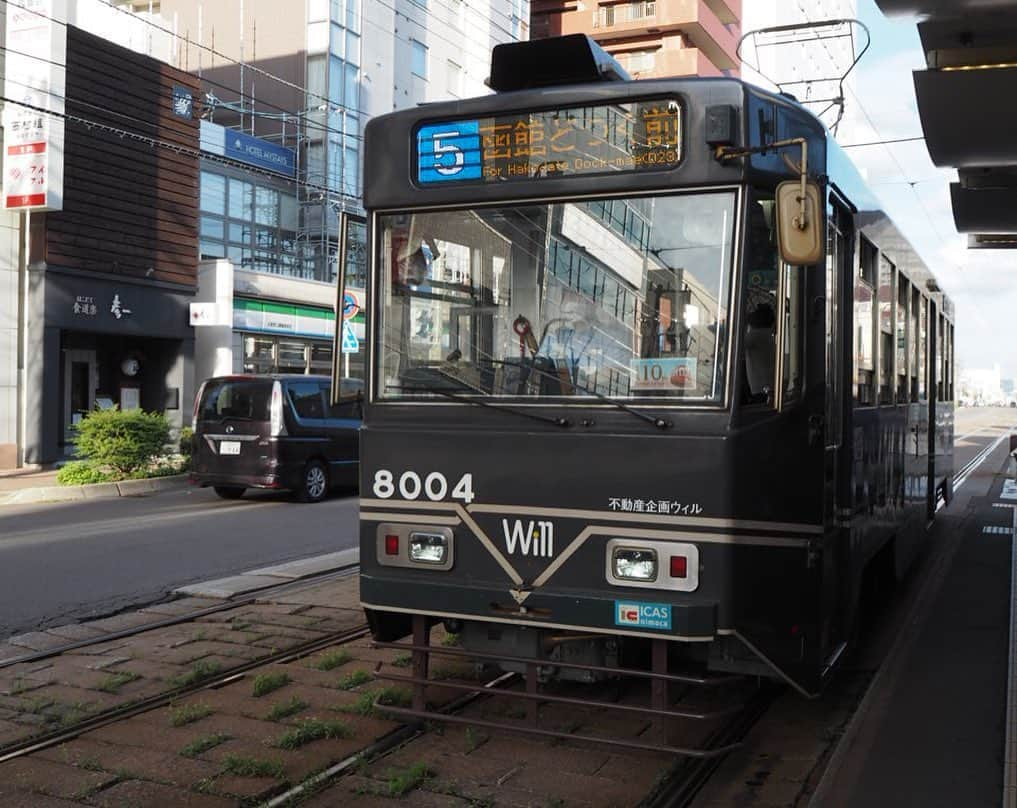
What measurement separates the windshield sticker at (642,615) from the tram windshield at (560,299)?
87 centimetres

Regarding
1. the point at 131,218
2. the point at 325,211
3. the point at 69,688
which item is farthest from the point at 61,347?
the point at 69,688

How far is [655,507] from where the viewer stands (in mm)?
4684

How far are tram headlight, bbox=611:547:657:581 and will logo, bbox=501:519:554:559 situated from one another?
0.99ft

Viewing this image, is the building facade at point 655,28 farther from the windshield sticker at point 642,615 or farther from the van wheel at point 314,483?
the windshield sticker at point 642,615

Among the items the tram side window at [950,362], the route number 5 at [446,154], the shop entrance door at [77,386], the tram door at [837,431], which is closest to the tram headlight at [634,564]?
the tram door at [837,431]

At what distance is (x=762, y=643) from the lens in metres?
4.78

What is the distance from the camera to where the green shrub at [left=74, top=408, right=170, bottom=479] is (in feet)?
60.6

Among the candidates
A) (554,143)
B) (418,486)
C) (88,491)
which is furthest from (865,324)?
(88,491)

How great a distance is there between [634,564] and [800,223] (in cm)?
156

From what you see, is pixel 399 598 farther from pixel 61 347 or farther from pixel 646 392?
pixel 61 347

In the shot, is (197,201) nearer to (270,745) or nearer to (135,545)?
(135,545)

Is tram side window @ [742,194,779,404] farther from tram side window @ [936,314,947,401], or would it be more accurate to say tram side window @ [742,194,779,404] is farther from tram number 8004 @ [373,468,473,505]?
tram side window @ [936,314,947,401]

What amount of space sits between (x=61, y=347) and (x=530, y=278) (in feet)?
69.8

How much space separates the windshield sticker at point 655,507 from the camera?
462 centimetres
